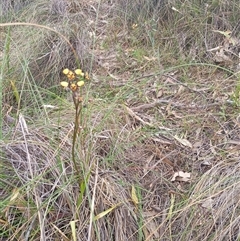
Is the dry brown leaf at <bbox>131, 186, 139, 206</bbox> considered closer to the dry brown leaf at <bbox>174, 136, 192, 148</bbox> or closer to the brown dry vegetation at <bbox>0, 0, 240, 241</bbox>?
the brown dry vegetation at <bbox>0, 0, 240, 241</bbox>

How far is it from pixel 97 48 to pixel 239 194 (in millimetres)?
1850

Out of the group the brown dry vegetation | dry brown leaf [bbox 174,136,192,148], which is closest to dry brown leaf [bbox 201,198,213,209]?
the brown dry vegetation

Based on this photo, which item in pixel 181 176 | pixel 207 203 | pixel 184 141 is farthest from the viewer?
pixel 184 141

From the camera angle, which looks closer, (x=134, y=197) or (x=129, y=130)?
(x=134, y=197)

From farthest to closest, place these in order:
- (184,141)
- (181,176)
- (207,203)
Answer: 1. (184,141)
2. (181,176)
3. (207,203)

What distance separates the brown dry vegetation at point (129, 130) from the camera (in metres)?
1.58

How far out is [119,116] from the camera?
85.4 inches

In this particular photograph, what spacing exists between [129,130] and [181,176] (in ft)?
1.22

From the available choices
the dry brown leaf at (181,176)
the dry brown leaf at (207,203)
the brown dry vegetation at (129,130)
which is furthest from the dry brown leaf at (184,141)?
the dry brown leaf at (207,203)

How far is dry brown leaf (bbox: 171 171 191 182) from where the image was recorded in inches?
75.1

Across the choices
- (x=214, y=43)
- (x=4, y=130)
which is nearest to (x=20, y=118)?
Result: (x=4, y=130)

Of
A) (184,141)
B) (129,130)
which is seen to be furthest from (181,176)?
(129,130)

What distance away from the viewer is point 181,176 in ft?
6.31

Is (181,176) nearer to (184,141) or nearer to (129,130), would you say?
(184,141)
